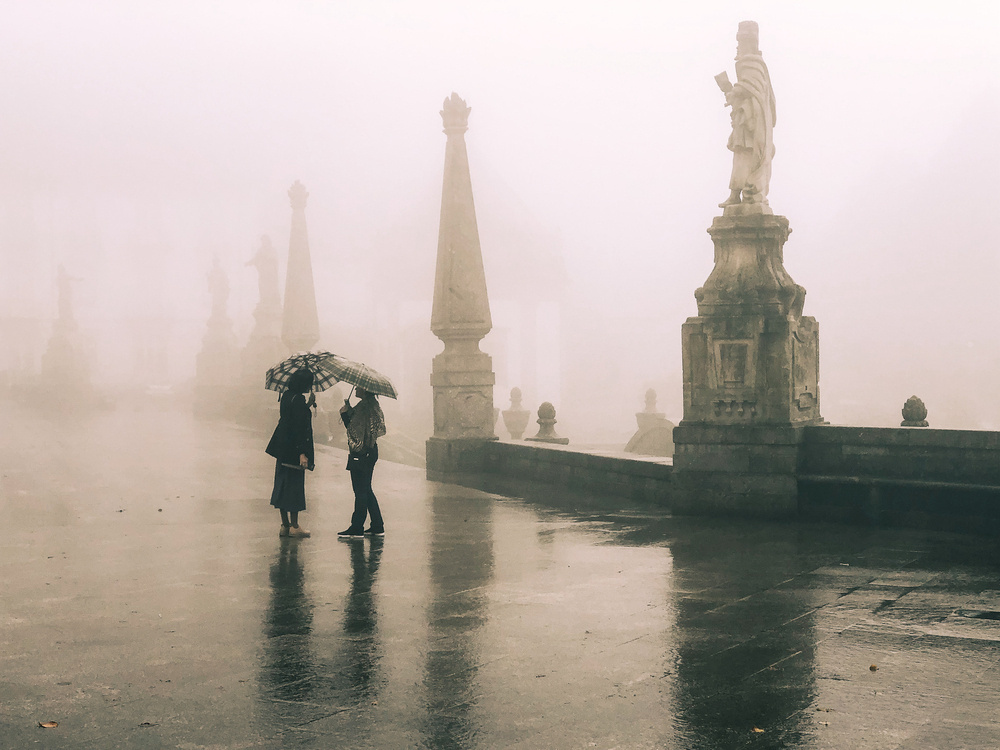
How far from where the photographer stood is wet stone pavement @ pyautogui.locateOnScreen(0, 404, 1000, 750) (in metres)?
4.21

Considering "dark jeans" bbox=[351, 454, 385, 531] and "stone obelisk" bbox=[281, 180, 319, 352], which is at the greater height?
"stone obelisk" bbox=[281, 180, 319, 352]

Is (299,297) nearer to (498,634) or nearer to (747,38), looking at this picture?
(747,38)

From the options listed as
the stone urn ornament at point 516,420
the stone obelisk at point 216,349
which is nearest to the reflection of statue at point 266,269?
the stone obelisk at point 216,349

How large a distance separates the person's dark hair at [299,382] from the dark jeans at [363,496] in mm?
852

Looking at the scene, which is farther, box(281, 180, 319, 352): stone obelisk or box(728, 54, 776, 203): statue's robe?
box(281, 180, 319, 352): stone obelisk

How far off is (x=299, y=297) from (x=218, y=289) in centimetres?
2022

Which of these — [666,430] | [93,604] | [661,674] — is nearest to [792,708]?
[661,674]

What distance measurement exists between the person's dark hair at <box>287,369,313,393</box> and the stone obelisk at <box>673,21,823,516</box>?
140 inches

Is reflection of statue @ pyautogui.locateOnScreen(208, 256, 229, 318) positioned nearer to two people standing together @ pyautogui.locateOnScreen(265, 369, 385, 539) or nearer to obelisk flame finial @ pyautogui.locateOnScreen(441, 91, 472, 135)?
obelisk flame finial @ pyautogui.locateOnScreen(441, 91, 472, 135)

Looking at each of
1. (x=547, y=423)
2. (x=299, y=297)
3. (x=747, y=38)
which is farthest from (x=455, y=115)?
(x=299, y=297)

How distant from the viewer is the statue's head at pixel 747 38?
10.8 m

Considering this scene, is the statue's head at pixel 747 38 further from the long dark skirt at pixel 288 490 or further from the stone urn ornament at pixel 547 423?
the stone urn ornament at pixel 547 423

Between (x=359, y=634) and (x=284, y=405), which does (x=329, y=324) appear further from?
(x=359, y=634)

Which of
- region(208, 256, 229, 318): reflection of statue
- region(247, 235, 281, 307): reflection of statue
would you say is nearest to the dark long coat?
region(247, 235, 281, 307): reflection of statue
